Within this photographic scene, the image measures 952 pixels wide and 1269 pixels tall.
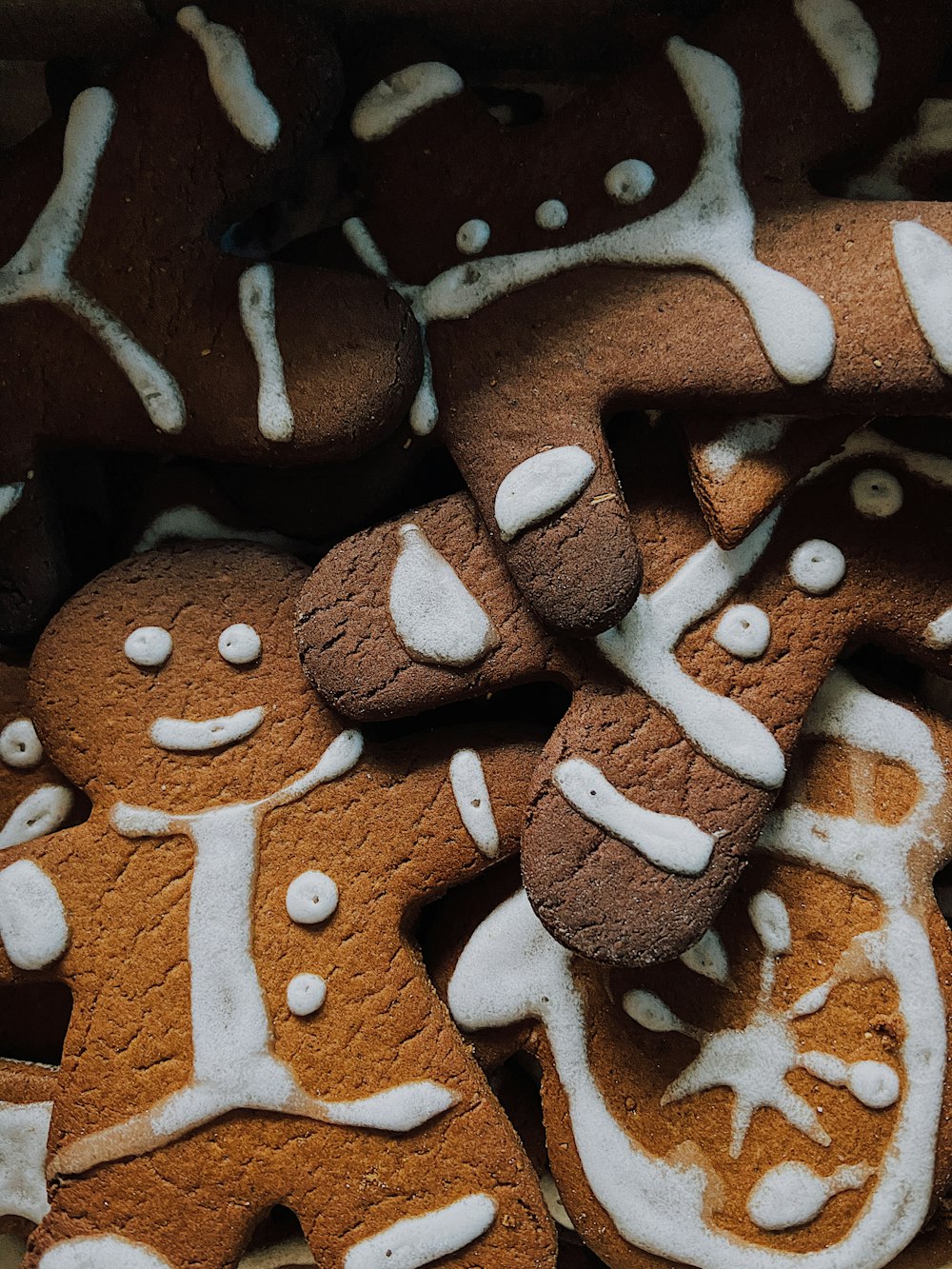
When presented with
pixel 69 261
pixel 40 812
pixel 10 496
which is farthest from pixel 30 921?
pixel 69 261

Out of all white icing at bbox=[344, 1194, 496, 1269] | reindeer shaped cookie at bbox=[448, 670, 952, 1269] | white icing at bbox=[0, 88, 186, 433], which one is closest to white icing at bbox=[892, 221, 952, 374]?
reindeer shaped cookie at bbox=[448, 670, 952, 1269]

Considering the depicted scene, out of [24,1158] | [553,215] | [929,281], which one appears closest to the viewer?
[929,281]

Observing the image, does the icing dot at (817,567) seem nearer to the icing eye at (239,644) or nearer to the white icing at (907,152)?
the white icing at (907,152)

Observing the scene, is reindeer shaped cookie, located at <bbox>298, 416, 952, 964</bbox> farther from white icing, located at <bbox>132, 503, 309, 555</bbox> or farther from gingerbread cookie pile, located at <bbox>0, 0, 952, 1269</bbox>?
white icing, located at <bbox>132, 503, 309, 555</bbox>

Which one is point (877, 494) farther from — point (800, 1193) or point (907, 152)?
point (800, 1193)

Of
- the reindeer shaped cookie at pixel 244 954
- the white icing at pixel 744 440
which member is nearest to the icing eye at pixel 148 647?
the reindeer shaped cookie at pixel 244 954
